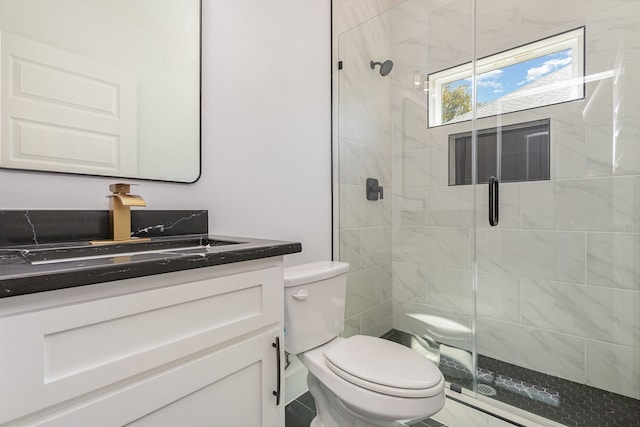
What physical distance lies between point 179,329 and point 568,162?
2.04m

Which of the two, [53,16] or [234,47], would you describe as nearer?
[53,16]

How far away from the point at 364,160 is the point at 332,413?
147cm

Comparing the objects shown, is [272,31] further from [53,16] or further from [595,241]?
[595,241]

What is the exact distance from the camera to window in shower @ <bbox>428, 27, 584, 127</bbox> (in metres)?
1.71

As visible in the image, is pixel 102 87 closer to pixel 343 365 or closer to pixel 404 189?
pixel 343 365

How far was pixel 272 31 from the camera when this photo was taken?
1539mm

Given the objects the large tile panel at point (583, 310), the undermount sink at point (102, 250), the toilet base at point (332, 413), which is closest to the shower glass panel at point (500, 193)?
the large tile panel at point (583, 310)

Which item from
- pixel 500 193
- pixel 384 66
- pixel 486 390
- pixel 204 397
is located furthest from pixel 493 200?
pixel 204 397

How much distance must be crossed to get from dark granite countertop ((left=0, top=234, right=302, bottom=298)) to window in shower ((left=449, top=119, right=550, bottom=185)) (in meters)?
1.42

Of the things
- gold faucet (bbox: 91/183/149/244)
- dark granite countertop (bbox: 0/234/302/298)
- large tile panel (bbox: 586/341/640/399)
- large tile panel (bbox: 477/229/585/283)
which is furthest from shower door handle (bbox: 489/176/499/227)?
gold faucet (bbox: 91/183/149/244)

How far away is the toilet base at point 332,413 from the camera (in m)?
1.16

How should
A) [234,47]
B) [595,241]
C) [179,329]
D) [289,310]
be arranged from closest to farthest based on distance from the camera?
[179,329] → [289,310] → [234,47] → [595,241]

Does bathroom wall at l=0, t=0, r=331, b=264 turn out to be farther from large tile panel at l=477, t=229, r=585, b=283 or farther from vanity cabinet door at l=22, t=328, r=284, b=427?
large tile panel at l=477, t=229, r=585, b=283

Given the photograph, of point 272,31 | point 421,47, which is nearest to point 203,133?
point 272,31
